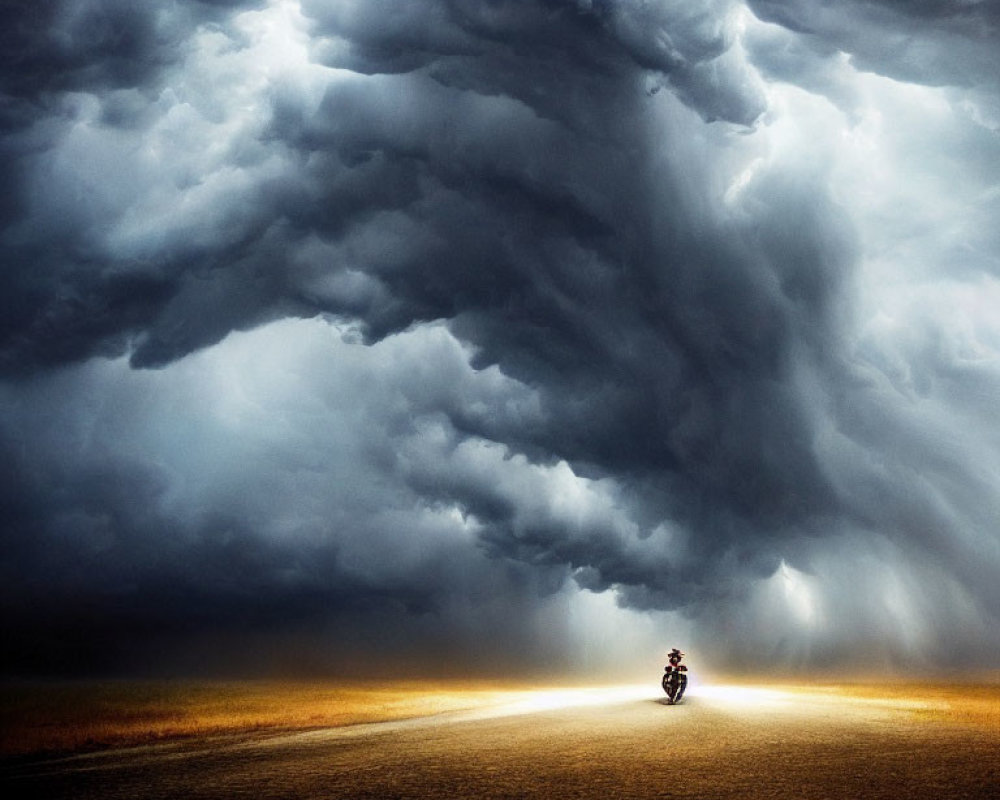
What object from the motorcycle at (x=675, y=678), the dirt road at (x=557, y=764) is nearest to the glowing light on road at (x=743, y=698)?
the motorcycle at (x=675, y=678)

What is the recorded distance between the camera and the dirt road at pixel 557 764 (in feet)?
64.8

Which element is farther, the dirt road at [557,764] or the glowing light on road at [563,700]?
the glowing light on road at [563,700]

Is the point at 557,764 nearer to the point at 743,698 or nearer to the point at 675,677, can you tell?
the point at 675,677

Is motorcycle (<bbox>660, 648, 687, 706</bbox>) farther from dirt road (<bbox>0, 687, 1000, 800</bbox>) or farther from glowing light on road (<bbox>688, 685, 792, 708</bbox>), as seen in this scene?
dirt road (<bbox>0, 687, 1000, 800</bbox>)

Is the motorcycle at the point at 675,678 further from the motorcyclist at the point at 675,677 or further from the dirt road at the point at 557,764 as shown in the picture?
the dirt road at the point at 557,764

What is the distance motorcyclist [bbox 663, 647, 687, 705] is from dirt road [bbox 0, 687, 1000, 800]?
16116 millimetres

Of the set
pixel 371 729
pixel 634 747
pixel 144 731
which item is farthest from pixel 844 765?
pixel 144 731

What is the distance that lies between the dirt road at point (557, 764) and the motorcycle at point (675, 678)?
635 inches

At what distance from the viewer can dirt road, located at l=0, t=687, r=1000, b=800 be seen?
1975cm

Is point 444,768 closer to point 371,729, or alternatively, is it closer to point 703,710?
point 371,729

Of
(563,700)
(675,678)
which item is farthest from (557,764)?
(563,700)

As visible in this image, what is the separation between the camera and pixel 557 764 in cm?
2444

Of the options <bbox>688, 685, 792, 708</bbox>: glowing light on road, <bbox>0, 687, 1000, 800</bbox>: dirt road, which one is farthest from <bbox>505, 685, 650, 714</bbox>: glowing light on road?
<bbox>0, 687, 1000, 800</bbox>: dirt road

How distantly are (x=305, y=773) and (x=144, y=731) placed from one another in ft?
81.0
